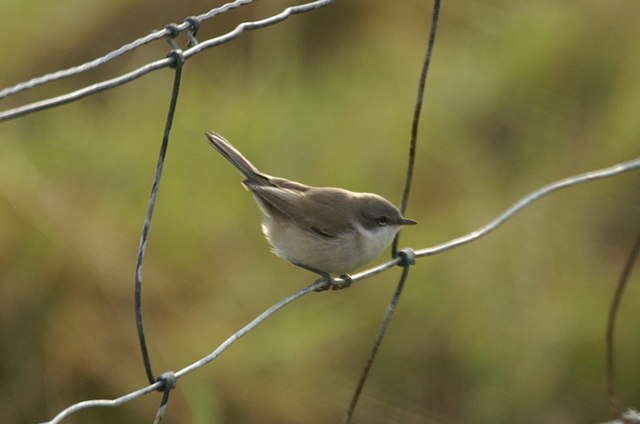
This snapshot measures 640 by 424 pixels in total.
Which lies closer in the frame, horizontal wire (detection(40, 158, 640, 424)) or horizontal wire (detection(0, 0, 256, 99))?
horizontal wire (detection(0, 0, 256, 99))

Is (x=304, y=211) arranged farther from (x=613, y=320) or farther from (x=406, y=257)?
(x=613, y=320)

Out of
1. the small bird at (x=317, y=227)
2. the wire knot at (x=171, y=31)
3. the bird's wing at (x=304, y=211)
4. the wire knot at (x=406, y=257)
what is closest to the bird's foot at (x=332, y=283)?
the small bird at (x=317, y=227)

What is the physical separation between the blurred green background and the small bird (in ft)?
1.59

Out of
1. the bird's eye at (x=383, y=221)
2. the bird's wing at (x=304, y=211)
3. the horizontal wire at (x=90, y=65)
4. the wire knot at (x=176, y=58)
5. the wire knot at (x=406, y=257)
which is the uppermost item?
the horizontal wire at (x=90, y=65)

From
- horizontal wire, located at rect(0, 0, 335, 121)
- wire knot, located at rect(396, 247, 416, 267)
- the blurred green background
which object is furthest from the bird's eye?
horizontal wire, located at rect(0, 0, 335, 121)

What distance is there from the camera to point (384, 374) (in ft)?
10.0

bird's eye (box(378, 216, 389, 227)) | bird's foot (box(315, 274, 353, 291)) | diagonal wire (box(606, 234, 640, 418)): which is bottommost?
diagonal wire (box(606, 234, 640, 418))

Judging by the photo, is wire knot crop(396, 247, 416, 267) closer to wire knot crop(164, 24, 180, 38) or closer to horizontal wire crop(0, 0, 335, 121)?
horizontal wire crop(0, 0, 335, 121)

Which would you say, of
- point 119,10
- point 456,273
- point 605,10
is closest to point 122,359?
point 456,273

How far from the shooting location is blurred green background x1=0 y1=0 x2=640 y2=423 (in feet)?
9.57

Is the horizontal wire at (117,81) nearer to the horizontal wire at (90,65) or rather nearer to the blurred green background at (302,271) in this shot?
the horizontal wire at (90,65)

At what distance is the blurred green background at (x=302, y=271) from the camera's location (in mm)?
2918

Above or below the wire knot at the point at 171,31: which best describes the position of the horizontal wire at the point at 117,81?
below

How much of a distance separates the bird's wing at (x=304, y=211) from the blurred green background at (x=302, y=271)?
0.54m
